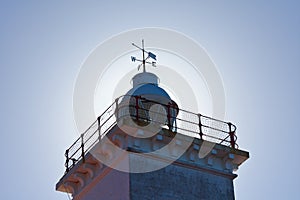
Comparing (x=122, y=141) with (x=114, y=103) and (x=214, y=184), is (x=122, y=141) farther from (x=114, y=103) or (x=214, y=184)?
(x=214, y=184)

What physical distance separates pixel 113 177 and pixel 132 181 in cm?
90

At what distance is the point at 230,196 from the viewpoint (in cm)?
1817

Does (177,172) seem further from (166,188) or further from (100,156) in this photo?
(100,156)

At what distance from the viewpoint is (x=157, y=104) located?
18500 millimetres

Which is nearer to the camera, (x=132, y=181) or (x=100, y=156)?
(x=132, y=181)

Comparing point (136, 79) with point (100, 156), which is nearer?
point (100, 156)

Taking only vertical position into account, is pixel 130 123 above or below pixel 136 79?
below

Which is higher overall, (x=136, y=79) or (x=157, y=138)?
(x=136, y=79)

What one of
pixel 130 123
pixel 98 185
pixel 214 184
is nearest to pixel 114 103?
pixel 130 123

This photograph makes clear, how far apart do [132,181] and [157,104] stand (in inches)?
108

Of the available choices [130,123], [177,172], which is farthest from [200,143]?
[130,123]

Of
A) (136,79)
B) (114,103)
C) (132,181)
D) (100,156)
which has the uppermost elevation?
(136,79)

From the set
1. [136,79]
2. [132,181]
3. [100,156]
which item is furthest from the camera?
[136,79]

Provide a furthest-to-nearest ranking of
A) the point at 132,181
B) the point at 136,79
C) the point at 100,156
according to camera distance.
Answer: the point at 136,79, the point at 100,156, the point at 132,181
